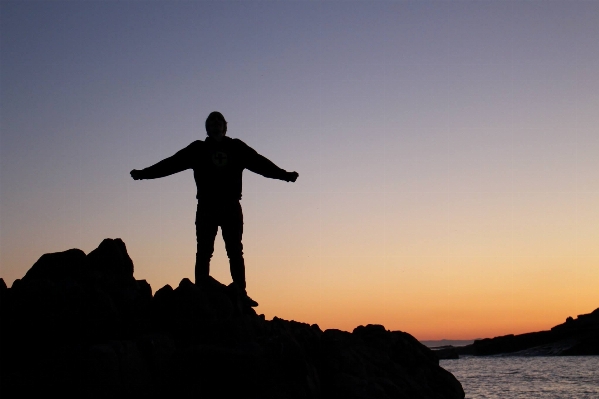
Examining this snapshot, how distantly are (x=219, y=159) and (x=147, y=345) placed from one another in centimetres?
420

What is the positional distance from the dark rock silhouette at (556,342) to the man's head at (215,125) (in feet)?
343

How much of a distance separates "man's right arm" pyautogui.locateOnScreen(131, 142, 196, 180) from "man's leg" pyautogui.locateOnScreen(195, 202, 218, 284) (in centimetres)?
85

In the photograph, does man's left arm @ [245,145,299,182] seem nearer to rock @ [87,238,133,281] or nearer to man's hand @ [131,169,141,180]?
man's hand @ [131,169,141,180]

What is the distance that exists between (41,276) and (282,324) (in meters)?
4.30

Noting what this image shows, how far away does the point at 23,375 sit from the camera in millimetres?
7758

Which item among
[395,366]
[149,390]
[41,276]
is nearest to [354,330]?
[395,366]

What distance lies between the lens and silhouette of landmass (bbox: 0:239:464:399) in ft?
25.8

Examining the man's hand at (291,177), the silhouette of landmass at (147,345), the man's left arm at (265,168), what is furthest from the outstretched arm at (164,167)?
the man's hand at (291,177)

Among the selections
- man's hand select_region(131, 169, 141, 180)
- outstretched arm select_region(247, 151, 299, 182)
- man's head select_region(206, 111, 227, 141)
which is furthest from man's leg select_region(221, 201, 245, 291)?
man's hand select_region(131, 169, 141, 180)

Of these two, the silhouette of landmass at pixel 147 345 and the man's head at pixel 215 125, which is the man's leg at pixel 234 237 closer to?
the silhouette of landmass at pixel 147 345

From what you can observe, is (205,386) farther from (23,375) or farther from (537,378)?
(537,378)

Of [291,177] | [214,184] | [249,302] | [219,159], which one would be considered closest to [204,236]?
[214,184]

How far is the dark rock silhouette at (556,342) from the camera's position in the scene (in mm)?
101688

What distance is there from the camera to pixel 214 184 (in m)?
11.6
